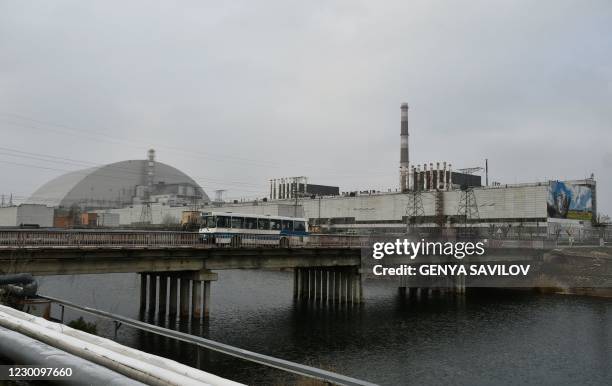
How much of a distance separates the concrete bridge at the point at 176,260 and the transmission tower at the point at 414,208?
60.8 m

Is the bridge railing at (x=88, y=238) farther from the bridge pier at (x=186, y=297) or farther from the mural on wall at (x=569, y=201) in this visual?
the mural on wall at (x=569, y=201)

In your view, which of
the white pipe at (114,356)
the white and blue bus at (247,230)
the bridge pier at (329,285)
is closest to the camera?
the white pipe at (114,356)

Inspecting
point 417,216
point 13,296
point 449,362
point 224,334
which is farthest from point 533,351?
point 417,216

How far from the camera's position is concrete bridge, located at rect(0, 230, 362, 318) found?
109 feet

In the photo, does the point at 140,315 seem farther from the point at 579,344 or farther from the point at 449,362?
the point at 579,344

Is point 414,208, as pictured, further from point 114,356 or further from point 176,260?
point 114,356

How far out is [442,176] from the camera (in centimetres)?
13212

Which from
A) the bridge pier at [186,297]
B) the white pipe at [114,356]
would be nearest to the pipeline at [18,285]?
the white pipe at [114,356]

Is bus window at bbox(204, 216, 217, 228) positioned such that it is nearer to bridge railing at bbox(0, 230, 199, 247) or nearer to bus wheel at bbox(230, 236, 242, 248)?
bus wheel at bbox(230, 236, 242, 248)

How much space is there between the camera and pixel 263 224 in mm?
53938

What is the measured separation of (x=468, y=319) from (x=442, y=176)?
88041 mm

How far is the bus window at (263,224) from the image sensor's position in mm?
53500

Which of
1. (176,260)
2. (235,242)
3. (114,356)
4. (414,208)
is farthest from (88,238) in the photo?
(414,208)

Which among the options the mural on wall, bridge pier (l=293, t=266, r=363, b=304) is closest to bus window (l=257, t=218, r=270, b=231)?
bridge pier (l=293, t=266, r=363, b=304)
